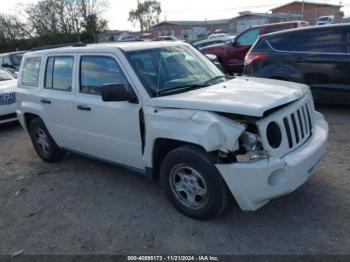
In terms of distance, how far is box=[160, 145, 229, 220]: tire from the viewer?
324 centimetres

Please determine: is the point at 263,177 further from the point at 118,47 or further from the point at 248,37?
the point at 248,37

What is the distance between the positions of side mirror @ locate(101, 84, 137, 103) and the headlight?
1292 millimetres

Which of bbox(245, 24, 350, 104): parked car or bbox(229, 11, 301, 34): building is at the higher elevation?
bbox(229, 11, 301, 34): building

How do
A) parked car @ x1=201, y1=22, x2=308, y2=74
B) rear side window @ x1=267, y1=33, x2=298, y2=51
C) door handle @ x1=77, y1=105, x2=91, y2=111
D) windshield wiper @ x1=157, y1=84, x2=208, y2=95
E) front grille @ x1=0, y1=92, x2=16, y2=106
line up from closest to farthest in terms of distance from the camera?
windshield wiper @ x1=157, y1=84, x2=208, y2=95, door handle @ x1=77, y1=105, x2=91, y2=111, rear side window @ x1=267, y1=33, x2=298, y2=51, front grille @ x1=0, y1=92, x2=16, y2=106, parked car @ x1=201, y1=22, x2=308, y2=74

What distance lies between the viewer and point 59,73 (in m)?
4.92

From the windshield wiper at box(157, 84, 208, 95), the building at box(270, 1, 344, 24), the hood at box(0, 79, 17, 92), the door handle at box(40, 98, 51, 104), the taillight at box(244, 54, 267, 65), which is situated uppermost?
the building at box(270, 1, 344, 24)

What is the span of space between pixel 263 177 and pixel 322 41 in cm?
484

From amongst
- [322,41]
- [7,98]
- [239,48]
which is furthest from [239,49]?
[7,98]

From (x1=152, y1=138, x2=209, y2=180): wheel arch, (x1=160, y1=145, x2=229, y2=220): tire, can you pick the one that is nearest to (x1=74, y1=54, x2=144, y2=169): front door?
(x1=152, y1=138, x2=209, y2=180): wheel arch

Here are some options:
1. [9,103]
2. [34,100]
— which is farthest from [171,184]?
[9,103]

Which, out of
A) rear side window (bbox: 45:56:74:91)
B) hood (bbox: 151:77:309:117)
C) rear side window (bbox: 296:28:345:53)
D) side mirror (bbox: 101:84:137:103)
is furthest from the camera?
rear side window (bbox: 296:28:345:53)

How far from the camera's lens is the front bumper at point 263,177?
3000 millimetres

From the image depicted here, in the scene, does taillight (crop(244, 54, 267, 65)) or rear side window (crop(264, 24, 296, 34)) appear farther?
rear side window (crop(264, 24, 296, 34))

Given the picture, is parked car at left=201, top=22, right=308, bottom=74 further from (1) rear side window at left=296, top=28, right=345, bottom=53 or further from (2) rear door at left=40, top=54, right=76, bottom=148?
(2) rear door at left=40, top=54, right=76, bottom=148
